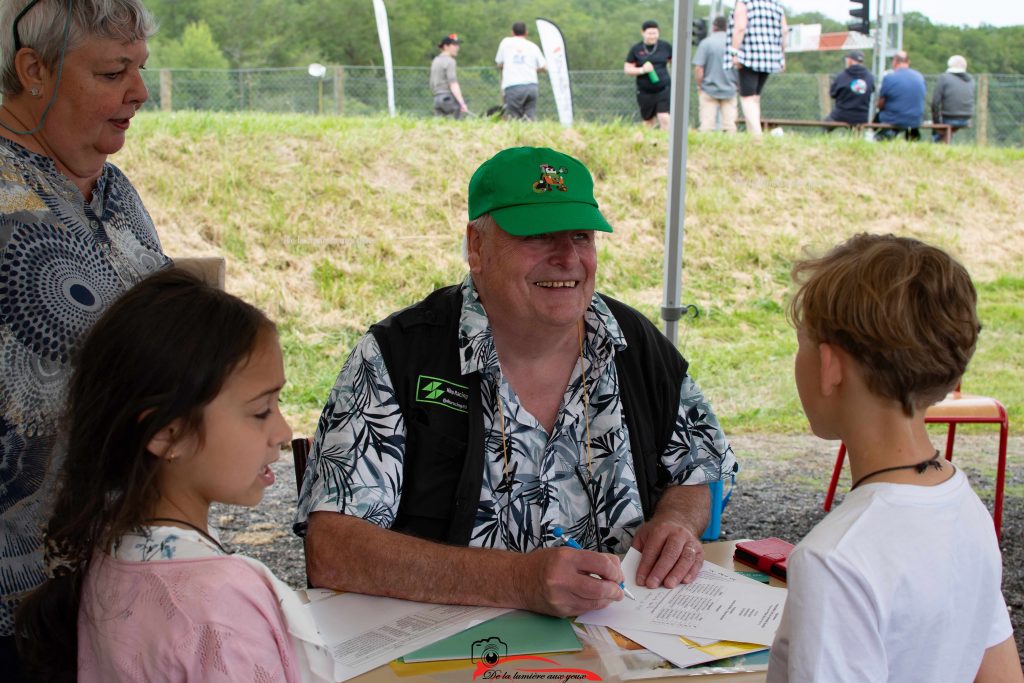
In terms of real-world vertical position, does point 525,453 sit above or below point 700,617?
above

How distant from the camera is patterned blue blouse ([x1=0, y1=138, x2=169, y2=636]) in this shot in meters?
1.68

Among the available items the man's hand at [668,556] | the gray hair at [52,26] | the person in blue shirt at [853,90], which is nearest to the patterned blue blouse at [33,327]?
the gray hair at [52,26]

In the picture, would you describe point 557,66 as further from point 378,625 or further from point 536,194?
point 378,625

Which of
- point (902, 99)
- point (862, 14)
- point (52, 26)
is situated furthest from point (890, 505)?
point (902, 99)

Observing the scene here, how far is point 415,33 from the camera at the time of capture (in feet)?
39.9

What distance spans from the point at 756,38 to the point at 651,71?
1.25 metres

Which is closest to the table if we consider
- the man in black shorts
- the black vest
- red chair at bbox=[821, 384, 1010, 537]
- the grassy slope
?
the black vest

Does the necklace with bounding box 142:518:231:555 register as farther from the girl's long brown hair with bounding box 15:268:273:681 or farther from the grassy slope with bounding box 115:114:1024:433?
the grassy slope with bounding box 115:114:1024:433

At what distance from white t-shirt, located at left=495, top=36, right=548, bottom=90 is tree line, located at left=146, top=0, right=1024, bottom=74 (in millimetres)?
673

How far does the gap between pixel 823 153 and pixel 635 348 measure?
1012 centimetres

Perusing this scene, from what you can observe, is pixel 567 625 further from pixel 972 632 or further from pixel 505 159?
pixel 505 159

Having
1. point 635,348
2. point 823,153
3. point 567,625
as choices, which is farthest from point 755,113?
point 567,625

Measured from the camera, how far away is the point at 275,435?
1.36m

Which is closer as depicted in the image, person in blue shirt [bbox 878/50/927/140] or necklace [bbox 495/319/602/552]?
necklace [bbox 495/319/602/552]
